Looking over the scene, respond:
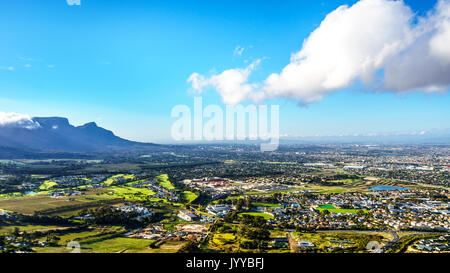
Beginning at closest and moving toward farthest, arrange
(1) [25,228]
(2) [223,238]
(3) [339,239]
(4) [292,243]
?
(4) [292,243] < (2) [223,238] < (3) [339,239] < (1) [25,228]

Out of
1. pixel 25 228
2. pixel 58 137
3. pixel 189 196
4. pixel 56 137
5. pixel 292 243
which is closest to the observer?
pixel 292 243

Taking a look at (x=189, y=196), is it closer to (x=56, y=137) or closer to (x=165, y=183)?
(x=165, y=183)

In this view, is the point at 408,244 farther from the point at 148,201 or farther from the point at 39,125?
the point at 39,125

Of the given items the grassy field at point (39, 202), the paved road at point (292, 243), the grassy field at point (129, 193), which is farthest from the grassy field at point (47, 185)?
the paved road at point (292, 243)

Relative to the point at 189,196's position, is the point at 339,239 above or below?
above

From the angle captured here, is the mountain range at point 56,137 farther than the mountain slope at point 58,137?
No

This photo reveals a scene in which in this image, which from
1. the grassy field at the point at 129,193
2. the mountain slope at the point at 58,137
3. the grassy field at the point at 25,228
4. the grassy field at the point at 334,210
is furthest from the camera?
the mountain slope at the point at 58,137

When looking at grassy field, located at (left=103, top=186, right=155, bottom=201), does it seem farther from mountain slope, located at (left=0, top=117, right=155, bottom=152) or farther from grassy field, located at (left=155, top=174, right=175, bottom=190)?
mountain slope, located at (left=0, top=117, right=155, bottom=152)

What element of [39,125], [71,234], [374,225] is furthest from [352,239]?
[39,125]

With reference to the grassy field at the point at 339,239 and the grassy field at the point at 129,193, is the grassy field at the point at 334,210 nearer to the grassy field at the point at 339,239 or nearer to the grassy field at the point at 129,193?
the grassy field at the point at 339,239

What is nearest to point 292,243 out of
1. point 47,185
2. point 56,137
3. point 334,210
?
point 334,210

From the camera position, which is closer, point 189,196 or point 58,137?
point 189,196
